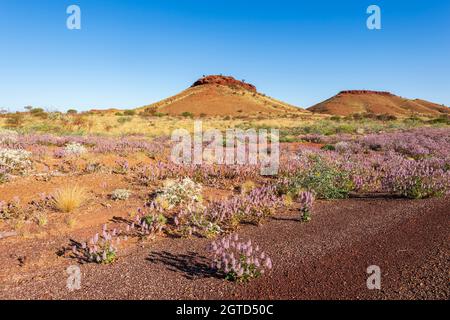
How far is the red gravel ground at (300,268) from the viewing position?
4004 millimetres

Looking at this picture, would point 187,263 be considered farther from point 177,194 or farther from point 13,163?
point 13,163

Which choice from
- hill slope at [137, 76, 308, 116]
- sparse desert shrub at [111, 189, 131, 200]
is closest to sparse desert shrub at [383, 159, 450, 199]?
sparse desert shrub at [111, 189, 131, 200]

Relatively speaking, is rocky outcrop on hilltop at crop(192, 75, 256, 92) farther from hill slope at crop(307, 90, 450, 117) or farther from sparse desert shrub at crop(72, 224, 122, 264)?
sparse desert shrub at crop(72, 224, 122, 264)

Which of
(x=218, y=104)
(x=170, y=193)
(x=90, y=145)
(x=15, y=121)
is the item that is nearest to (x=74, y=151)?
(x=90, y=145)

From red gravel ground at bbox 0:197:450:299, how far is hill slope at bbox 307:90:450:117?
125 meters

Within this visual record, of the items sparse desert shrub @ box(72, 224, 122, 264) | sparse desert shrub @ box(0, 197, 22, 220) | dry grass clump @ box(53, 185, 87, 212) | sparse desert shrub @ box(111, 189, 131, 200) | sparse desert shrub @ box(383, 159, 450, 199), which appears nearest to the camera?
sparse desert shrub @ box(72, 224, 122, 264)

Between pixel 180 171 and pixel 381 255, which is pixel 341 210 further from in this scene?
pixel 180 171

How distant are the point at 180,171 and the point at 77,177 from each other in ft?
9.54

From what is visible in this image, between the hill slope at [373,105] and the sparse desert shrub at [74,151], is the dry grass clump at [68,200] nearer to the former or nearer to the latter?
the sparse desert shrub at [74,151]

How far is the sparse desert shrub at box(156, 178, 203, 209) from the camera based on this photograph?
748 centimetres

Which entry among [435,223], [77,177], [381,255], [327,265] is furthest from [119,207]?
[435,223]

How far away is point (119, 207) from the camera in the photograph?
7.33m

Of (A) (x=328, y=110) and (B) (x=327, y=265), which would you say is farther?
(A) (x=328, y=110)

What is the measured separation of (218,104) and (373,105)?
78390mm
